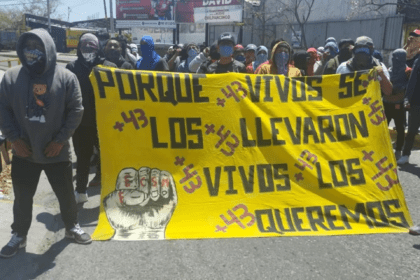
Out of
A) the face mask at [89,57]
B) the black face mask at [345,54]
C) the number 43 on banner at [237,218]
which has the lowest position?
the number 43 on banner at [237,218]

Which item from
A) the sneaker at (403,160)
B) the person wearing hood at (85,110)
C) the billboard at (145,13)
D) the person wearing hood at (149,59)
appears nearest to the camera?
the person wearing hood at (85,110)

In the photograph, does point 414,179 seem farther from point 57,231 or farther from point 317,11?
point 317,11

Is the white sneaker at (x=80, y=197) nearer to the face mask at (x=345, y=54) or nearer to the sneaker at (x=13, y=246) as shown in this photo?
the sneaker at (x=13, y=246)

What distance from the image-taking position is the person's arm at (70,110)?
11.7ft

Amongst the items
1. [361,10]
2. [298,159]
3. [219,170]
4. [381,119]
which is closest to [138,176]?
[219,170]

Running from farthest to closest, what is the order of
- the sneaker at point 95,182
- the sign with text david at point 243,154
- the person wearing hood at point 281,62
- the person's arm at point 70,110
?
the person wearing hood at point 281,62 < the sneaker at point 95,182 < the sign with text david at point 243,154 < the person's arm at point 70,110

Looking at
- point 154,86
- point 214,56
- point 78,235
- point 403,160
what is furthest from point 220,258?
point 403,160

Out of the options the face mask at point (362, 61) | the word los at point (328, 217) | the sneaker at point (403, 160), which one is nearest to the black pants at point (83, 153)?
the word los at point (328, 217)

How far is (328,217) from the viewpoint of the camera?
4223 millimetres

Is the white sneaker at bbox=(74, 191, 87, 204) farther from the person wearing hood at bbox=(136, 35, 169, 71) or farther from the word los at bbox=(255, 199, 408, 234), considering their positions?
the person wearing hood at bbox=(136, 35, 169, 71)

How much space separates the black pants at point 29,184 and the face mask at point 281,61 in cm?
319

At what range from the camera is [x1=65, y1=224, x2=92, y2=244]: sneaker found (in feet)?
12.7

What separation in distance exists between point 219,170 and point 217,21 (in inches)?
1266

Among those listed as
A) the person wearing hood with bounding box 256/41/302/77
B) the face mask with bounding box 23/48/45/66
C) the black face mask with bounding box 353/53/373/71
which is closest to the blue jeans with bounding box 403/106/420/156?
the black face mask with bounding box 353/53/373/71
